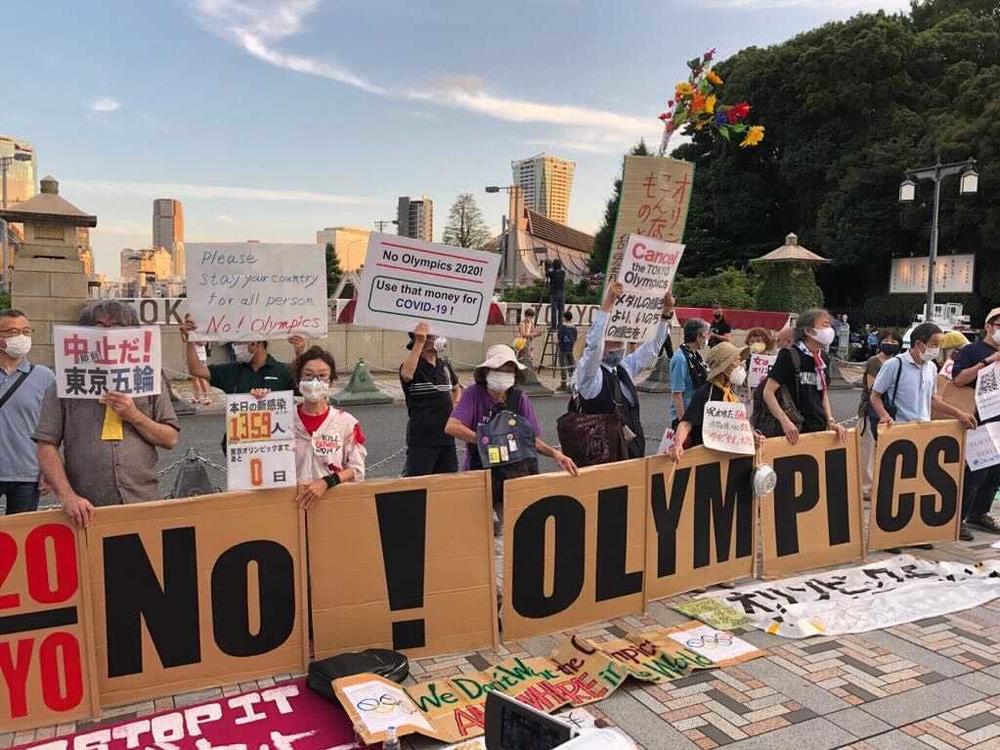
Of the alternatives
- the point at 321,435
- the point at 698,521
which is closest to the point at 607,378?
the point at 698,521

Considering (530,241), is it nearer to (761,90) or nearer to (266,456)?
(761,90)

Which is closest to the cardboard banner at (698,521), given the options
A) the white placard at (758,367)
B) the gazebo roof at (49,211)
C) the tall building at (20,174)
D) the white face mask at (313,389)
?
the white face mask at (313,389)

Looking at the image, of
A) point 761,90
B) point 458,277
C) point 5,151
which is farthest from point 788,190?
point 5,151

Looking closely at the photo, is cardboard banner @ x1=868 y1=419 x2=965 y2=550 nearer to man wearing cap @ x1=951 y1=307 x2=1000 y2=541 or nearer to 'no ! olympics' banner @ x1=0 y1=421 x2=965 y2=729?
man wearing cap @ x1=951 y1=307 x2=1000 y2=541

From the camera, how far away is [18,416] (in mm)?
4551

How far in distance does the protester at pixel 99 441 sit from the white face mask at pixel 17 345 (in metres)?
0.88

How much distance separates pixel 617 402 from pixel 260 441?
2.38 metres

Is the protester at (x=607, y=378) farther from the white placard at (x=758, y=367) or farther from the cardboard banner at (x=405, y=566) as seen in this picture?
the white placard at (x=758, y=367)

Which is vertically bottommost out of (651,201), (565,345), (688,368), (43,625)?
(43,625)

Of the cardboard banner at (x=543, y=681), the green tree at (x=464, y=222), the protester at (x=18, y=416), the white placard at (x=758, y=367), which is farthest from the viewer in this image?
the green tree at (x=464, y=222)

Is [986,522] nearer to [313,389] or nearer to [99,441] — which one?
[313,389]

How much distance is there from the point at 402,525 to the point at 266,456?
2.67 feet

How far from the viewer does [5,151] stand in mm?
75812

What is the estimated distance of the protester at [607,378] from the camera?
4.95m
